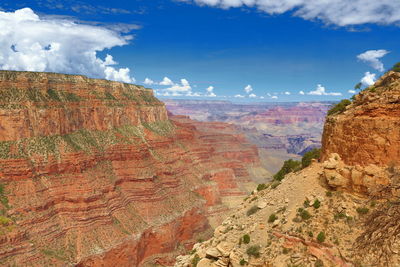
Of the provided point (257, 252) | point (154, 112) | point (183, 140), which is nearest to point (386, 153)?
point (257, 252)

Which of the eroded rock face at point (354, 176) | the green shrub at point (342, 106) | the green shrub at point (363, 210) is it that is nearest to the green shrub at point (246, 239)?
the eroded rock face at point (354, 176)

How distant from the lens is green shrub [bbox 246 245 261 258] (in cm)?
2167

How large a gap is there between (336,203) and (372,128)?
20.1 feet

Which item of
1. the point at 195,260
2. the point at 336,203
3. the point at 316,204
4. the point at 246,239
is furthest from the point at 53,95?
the point at 336,203

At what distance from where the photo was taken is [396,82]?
74.6ft

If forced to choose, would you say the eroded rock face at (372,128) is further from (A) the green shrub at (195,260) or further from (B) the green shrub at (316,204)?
(A) the green shrub at (195,260)

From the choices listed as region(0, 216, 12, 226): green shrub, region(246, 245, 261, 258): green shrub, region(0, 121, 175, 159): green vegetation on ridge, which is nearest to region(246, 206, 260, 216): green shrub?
region(246, 245, 261, 258): green shrub

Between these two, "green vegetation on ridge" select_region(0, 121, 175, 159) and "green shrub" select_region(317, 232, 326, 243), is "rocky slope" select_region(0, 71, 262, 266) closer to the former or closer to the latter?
"green vegetation on ridge" select_region(0, 121, 175, 159)

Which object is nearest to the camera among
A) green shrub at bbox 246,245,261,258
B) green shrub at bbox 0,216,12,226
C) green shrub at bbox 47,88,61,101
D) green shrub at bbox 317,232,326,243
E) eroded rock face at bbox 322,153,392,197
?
green shrub at bbox 317,232,326,243

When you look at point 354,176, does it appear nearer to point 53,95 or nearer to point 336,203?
point 336,203

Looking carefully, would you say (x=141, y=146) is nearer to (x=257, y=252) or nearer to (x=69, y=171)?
(x=69, y=171)

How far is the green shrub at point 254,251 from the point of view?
21672 millimetres

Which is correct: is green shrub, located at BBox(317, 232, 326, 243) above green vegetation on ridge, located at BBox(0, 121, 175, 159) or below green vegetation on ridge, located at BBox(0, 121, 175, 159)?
above

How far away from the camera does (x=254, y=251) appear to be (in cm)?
2186
